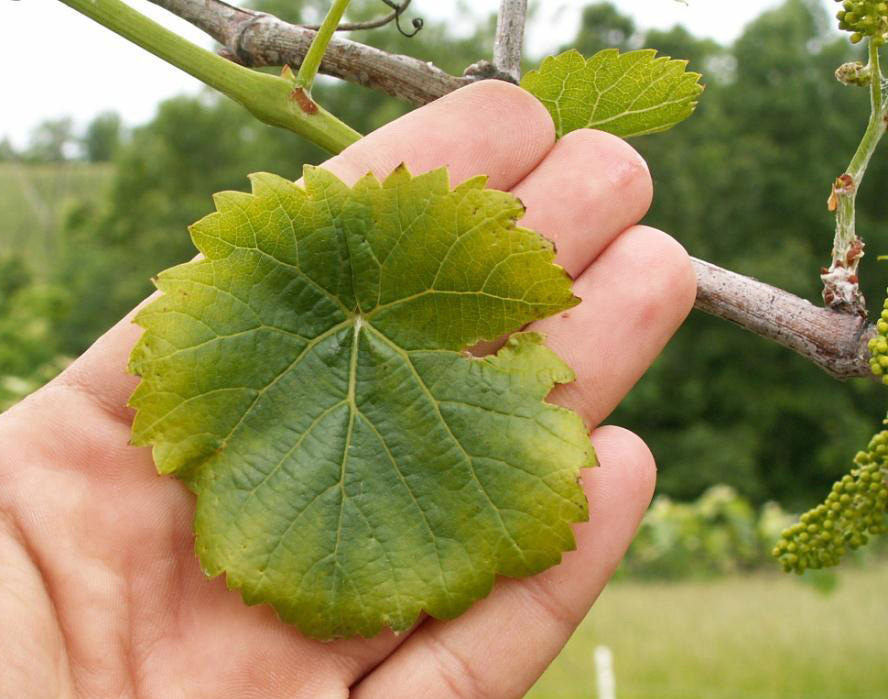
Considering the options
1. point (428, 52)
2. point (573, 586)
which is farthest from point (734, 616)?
point (428, 52)

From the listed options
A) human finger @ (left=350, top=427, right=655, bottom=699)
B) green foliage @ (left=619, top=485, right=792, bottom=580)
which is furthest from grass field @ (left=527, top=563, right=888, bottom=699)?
human finger @ (left=350, top=427, right=655, bottom=699)

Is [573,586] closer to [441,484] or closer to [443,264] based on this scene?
[441,484]

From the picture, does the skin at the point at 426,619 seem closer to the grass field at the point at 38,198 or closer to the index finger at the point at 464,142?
the index finger at the point at 464,142

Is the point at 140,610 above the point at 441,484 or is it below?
below

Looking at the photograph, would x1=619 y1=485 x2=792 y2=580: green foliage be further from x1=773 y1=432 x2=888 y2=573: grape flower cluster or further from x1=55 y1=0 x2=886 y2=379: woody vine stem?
x1=55 y1=0 x2=886 y2=379: woody vine stem

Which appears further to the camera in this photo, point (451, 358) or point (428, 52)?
point (428, 52)

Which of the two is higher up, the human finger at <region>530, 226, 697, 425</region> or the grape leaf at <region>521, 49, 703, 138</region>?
the grape leaf at <region>521, 49, 703, 138</region>

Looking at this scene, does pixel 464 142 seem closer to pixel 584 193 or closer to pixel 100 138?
pixel 584 193
